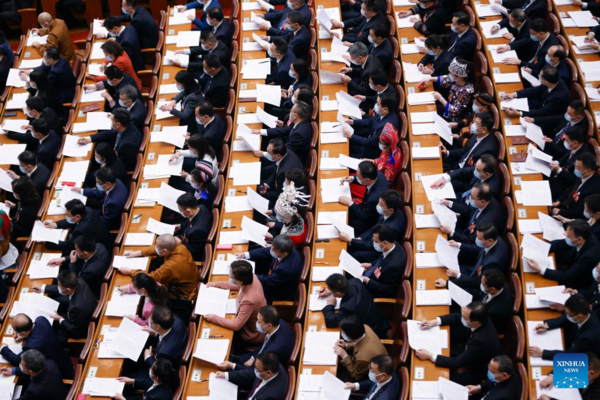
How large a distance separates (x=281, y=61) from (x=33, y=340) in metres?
4.39

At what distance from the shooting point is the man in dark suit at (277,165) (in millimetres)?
7312

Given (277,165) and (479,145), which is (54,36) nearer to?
(277,165)

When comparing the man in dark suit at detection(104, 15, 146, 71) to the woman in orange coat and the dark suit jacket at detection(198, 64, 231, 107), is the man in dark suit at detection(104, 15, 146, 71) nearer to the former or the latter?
the woman in orange coat

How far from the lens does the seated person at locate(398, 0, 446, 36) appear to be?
9.02m

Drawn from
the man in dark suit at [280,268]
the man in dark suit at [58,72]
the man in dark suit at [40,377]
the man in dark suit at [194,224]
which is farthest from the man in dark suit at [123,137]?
the man in dark suit at [40,377]

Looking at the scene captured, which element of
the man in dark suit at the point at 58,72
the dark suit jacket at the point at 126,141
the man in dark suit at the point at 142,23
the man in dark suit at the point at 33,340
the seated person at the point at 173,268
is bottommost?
the man in dark suit at the point at 33,340

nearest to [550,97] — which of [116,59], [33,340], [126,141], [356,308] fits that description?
[356,308]

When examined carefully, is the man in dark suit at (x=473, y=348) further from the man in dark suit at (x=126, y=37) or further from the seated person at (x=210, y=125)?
the man in dark suit at (x=126, y=37)

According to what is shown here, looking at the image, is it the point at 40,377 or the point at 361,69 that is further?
the point at 361,69

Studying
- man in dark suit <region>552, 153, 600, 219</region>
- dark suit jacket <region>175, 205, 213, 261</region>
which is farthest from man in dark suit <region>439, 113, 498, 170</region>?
dark suit jacket <region>175, 205, 213, 261</region>

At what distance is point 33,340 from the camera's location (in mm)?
6203

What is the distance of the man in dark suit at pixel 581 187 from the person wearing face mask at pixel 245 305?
2.98 meters

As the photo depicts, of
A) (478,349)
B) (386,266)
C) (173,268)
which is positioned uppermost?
(386,266)

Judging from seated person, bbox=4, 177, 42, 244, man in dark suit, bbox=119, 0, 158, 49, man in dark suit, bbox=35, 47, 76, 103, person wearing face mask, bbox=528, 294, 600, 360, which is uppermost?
man in dark suit, bbox=119, 0, 158, 49
